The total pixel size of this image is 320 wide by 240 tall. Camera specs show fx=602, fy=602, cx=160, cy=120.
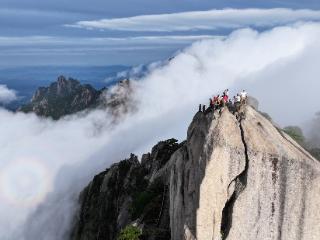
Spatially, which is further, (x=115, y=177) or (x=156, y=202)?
(x=115, y=177)

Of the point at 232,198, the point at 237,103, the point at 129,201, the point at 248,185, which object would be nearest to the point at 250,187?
the point at 248,185

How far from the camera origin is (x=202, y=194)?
177 ft

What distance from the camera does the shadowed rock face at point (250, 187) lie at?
54.0 m

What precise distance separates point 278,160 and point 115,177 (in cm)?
6207

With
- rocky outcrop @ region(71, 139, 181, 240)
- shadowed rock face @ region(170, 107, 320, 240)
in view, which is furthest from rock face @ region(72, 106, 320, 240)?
rocky outcrop @ region(71, 139, 181, 240)

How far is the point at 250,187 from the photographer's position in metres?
54.2

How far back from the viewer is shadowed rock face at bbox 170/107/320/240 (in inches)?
2125

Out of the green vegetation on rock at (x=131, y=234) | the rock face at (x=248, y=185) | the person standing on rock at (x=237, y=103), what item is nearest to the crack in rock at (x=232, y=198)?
the rock face at (x=248, y=185)

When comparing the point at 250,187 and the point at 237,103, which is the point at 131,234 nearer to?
the point at 250,187

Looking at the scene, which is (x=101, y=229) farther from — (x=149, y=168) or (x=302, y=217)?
(x=302, y=217)

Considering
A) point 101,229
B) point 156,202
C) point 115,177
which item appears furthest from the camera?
point 115,177

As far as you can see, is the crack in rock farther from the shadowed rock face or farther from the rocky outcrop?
the rocky outcrop

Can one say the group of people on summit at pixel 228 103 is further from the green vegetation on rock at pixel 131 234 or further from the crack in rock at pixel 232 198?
the green vegetation on rock at pixel 131 234

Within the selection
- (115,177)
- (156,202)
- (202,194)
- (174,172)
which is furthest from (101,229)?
(202,194)
